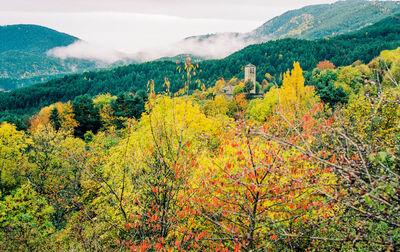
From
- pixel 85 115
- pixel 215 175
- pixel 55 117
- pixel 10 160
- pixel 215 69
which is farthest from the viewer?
pixel 215 69

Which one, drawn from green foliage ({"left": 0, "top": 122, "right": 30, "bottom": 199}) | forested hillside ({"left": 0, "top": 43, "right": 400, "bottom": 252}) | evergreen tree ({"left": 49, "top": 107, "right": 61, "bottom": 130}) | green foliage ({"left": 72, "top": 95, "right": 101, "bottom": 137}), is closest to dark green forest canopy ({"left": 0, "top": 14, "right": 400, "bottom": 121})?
green foliage ({"left": 72, "top": 95, "right": 101, "bottom": 137})

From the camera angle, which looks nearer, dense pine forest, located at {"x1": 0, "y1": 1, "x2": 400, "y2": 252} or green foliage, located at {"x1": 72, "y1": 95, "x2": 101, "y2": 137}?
dense pine forest, located at {"x1": 0, "y1": 1, "x2": 400, "y2": 252}

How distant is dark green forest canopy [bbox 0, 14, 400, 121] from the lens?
115500mm

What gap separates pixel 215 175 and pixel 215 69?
136554mm

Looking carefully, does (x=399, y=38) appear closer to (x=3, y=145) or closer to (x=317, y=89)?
(x=317, y=89)

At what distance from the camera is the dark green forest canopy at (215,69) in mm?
115500

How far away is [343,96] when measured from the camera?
31719 millimetres

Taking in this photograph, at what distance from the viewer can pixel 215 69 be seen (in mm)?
142125

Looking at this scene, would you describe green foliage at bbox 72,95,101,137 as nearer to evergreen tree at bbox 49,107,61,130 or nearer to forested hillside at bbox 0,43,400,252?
forested hillside at bbox 0,43,400,252

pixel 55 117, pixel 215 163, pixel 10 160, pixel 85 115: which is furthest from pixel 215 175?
pixel 55 117

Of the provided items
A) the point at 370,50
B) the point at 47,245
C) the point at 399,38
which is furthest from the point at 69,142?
the point at 399,38

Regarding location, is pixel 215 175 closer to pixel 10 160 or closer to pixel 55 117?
pixel 10 160

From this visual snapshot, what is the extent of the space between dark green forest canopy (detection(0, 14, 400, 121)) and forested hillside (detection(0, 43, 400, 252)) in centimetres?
8914

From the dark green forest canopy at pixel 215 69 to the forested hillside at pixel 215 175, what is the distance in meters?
89.1
